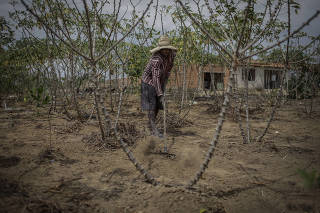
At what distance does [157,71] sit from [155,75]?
2.9 inches

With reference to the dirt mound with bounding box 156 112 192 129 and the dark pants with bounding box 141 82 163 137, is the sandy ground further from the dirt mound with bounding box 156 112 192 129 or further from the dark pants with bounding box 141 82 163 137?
the dirt mound with bounding box 156 112 192 129

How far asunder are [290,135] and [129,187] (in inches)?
131

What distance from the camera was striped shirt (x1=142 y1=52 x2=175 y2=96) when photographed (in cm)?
332

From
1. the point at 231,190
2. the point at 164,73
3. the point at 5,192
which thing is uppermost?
the point at 164,73

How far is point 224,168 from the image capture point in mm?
2436

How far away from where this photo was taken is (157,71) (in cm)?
336

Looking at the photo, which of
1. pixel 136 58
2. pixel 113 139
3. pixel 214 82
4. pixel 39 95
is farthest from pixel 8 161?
pixel 214 82

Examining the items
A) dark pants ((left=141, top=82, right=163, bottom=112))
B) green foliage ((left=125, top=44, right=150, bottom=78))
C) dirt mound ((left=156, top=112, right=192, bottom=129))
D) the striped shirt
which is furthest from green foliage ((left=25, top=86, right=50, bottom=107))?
green foliage ((left=125, top=44, right=150, bottom=78))

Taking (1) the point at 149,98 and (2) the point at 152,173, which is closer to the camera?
(2) the point at 152,173

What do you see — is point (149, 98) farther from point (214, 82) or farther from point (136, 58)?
point (214, 82)

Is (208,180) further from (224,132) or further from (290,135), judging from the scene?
(290,135)

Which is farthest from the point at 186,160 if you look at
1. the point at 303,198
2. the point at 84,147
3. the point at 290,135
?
the point at 290,135

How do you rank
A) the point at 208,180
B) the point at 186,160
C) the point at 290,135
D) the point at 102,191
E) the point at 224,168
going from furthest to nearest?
the point at 290,135 → the point at 186,160 → the point at 224,168 → the point at 208,180 → the point at 102,191

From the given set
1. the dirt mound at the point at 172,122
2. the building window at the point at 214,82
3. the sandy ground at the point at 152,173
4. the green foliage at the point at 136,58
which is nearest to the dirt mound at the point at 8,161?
the sandy ground at the point at 152,173
